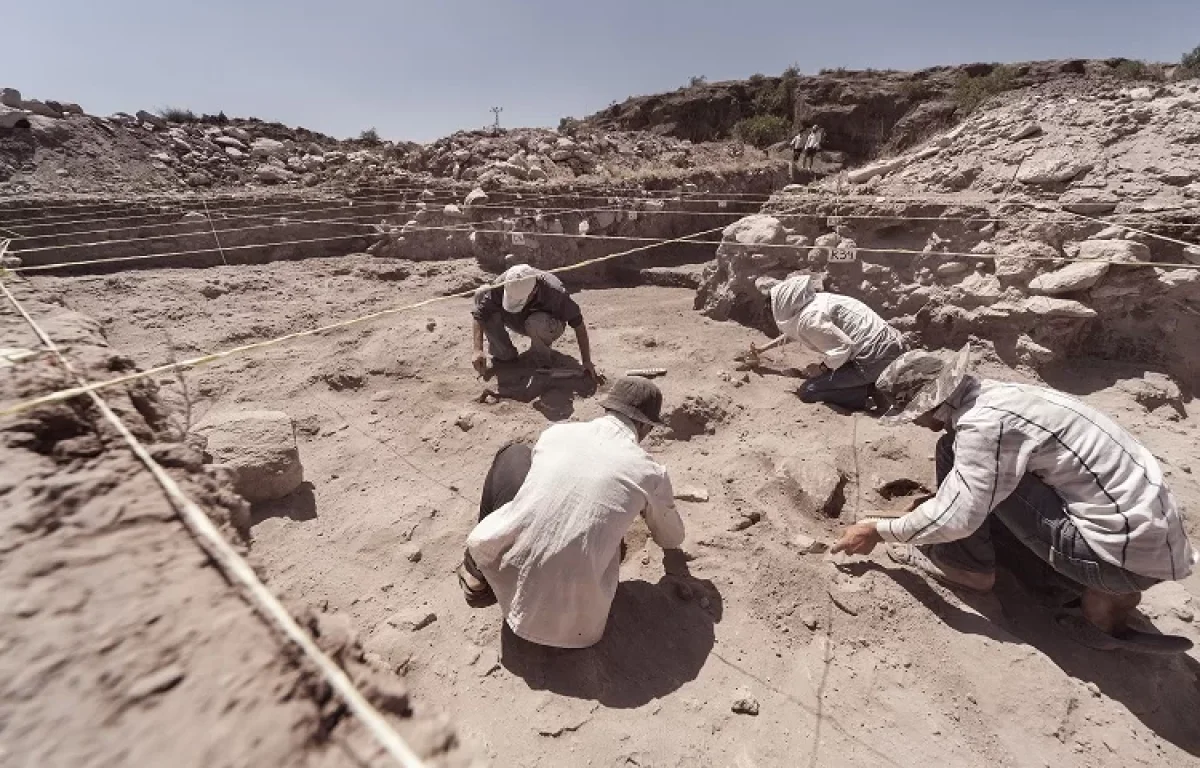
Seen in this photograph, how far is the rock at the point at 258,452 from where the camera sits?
2.98 meters

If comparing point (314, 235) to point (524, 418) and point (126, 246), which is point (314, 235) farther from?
point (524, 418)

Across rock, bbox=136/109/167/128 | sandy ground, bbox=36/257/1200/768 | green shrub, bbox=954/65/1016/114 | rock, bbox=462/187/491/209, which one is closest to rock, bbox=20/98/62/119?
rock, bbox=136/109/167/128

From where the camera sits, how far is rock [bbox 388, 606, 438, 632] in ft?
7.78

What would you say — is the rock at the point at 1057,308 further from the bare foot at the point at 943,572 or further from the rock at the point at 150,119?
the rock at the point at 150,119

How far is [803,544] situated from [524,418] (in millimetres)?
2168

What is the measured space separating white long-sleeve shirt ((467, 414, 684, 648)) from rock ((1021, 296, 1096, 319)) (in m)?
3.58

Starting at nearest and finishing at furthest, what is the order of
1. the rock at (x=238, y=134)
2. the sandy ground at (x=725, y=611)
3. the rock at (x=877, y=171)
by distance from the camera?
the sandy ground at (x=725, y=611)
the rock at (x=877, y=171)
the rock at (x=238, y=134)

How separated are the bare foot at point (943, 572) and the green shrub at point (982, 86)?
14.8 metres

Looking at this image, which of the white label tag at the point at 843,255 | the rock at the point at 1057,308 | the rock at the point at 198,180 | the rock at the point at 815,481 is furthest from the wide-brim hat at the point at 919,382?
the rock at the point at 198,180

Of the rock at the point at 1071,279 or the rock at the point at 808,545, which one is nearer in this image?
the rock at the point at 808,545

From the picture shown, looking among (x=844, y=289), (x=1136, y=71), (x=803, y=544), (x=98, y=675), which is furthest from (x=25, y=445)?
(x=1136, y=71)

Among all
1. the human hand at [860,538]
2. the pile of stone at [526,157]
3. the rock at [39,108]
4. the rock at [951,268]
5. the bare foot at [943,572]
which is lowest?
the bare foot at [943,572]

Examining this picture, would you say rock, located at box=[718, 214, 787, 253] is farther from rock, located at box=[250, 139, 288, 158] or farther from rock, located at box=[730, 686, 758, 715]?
rock, located at box=[250, 139, 288, 158]

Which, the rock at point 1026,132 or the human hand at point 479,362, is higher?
the rock at point 1026,132
